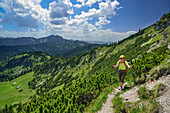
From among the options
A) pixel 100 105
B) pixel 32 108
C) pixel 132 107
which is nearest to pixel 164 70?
pixel 132 107

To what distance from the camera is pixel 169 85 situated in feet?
29.4

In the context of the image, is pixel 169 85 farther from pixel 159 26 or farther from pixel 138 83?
pixel 159 26

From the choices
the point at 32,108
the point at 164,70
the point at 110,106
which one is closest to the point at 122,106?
the point at 110,106

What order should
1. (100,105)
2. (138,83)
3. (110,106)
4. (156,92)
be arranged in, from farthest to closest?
(138,83), (100,105), (110,106), (156,92)

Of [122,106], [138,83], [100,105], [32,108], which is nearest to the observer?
[122,106]

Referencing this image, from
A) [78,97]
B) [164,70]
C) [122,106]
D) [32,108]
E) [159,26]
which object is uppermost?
[159,26]

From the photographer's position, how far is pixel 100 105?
12570mm

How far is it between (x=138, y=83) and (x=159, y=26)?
177 m

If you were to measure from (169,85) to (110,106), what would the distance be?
20.8 feet

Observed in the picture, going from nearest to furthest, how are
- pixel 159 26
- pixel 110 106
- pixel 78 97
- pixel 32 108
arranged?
pixel 110 106 < pixel 78 97 < pixel 32 108 < pixel 159 26

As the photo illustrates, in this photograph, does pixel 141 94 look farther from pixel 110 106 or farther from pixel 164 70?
pixel 164 70

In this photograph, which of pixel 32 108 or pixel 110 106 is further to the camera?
pixel 32 108

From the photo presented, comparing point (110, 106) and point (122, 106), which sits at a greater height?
point (122, 106)

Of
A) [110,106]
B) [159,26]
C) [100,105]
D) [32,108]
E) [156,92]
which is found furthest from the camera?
[159,26]
